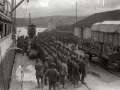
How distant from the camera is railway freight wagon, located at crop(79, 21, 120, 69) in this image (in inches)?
423

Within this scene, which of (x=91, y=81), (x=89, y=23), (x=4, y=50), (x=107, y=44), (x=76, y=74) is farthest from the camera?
(x=89, y=23)

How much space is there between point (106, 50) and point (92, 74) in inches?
74.3

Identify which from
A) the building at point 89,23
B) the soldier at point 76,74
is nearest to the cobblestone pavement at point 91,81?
the soldier at point 76,74

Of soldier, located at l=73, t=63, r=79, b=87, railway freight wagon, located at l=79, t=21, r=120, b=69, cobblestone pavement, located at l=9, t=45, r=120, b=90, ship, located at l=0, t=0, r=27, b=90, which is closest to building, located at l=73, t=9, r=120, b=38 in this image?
railway freight wagon, located at l=79, t=21, r=120, b=69

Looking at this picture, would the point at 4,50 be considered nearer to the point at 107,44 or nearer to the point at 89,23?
the point at 107,44

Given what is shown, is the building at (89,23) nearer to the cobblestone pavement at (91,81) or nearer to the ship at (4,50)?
the cobblestone pavement at (91,81)

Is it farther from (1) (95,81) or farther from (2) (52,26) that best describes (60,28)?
(1) (95,81)

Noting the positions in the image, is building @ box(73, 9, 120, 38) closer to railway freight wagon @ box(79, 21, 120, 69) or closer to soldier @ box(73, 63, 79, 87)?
railway freight wagon @ box(79, 21, 120, 69)

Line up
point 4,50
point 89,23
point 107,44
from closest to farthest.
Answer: point 4,50 < point 107,44 < point 89,23

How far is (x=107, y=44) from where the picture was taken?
1266cm

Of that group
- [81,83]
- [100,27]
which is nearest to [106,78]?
[81,83]

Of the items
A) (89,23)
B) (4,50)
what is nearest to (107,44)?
(4,50)

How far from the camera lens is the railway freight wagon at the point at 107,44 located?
10.8 meters

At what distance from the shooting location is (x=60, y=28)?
197 feet
